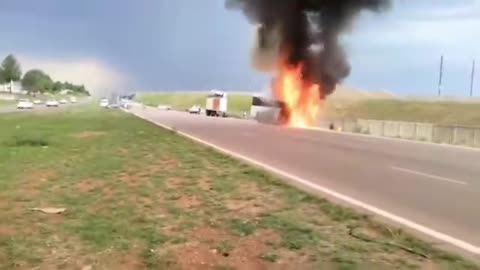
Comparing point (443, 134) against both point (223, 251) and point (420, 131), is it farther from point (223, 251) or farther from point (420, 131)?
point (223, 251)

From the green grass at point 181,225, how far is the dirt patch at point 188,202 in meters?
0.02

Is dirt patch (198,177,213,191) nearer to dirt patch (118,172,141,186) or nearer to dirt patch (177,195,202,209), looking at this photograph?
dirt patch (177,195,202,209)

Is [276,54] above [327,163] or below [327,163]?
above

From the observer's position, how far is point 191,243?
715cm

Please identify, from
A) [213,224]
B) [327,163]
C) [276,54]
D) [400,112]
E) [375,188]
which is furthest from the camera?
[400,112]

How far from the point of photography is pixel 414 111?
7769cm

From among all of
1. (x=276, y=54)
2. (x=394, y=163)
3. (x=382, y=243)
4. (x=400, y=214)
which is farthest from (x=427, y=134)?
(x=382, y=243)

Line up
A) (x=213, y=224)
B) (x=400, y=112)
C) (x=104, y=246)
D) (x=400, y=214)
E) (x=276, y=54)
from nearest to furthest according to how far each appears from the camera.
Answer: (x=104, y=246) → (x=213, y=224) → (x=400, y=214) → (x=276, y=54) → (x=400, y=112)

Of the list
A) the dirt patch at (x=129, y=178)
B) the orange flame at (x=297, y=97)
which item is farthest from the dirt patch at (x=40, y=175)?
the orange flame at (x=297, y=97)

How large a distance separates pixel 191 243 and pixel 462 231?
367cm

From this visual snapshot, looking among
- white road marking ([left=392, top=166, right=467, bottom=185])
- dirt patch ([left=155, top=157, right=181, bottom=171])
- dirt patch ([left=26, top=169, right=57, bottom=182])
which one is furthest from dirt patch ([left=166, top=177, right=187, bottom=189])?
white road marking ([left=392, top=166, right=467, bottom=185])

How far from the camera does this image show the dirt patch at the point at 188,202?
965 centimetres

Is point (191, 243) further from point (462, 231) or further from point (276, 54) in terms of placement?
point (276, 54)

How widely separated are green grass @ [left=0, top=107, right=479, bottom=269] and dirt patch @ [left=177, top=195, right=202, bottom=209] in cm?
2
